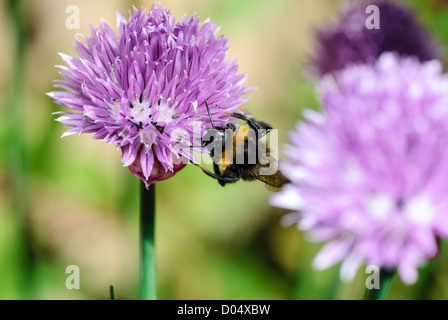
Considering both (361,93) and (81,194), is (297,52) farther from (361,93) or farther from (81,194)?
(361,93)

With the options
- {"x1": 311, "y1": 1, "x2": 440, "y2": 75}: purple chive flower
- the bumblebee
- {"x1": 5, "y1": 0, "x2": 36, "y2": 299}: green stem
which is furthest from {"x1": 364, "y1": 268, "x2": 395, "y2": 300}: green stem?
{"x1": 5, "y1": 0, "x2": 36, "y2": 299}: green stem

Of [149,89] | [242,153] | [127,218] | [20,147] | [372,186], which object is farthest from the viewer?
[127,218]

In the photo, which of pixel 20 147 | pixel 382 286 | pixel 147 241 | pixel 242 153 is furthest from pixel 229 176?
pixel 20 147

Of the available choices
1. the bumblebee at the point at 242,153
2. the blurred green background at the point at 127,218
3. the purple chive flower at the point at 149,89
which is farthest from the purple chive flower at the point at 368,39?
the purple chive flower at the point at 149,89

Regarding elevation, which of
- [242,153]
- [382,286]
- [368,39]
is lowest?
[382,286]

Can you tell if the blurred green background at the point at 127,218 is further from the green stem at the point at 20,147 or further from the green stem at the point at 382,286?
the green stem at the point at 382,286

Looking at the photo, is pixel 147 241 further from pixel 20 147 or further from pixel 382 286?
pixel 20 147
